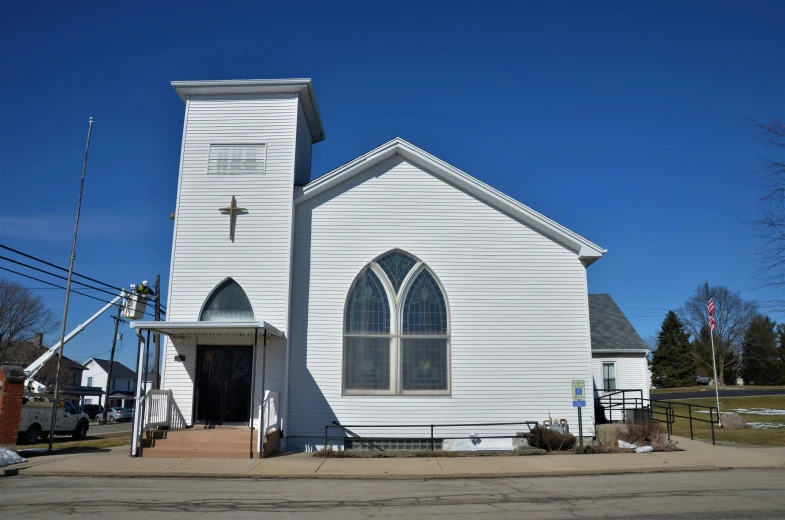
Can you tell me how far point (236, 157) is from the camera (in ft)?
60.3

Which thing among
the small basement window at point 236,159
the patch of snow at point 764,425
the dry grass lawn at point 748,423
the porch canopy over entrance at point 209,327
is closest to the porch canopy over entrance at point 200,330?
the porch canopy over entrance at point 209,327

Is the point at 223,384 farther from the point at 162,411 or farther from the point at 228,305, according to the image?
the point at 228,305

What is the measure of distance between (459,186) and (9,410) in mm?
13338

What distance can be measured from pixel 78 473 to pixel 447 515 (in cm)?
825

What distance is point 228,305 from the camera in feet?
57.2

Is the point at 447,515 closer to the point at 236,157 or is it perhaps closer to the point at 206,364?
the point at 206,364

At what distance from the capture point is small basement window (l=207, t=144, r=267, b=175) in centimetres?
1825

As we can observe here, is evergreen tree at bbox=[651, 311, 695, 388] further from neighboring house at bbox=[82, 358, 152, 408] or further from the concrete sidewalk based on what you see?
neighboring house at bbox=[82, 358, 152, 408]

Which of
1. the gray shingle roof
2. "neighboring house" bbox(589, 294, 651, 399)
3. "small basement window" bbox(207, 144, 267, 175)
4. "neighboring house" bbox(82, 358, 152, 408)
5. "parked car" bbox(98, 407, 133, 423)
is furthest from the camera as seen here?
"neighboring house" bbox(82, 358, 152, 408)

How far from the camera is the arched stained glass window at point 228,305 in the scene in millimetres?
17281

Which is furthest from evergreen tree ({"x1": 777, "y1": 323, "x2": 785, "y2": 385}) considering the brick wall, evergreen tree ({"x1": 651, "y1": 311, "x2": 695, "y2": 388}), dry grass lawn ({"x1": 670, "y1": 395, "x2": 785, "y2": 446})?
the brick wall

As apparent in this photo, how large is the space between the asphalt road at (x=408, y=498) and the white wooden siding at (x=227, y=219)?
5.56m

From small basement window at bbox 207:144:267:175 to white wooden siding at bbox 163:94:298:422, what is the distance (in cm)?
15

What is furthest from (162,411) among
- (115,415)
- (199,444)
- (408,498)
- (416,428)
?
(115,415)
